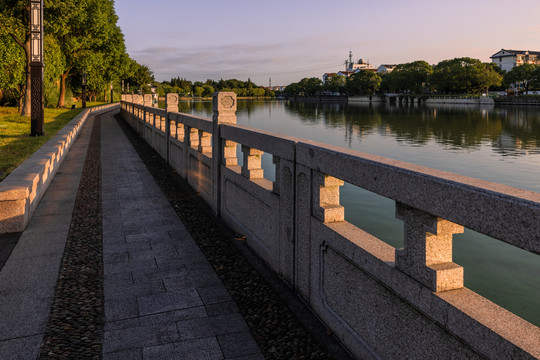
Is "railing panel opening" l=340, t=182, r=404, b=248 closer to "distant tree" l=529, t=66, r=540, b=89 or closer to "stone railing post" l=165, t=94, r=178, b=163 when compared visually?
"stone railing post" l=165, t=94, r=178, b=163

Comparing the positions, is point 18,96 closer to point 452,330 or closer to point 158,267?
point 158,267

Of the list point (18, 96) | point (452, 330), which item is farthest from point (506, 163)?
point (18, 96)

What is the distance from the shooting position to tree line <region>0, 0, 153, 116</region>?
26578mm

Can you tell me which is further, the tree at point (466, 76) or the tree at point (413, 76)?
the tree at point (413, 76)

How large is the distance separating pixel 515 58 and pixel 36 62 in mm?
175234

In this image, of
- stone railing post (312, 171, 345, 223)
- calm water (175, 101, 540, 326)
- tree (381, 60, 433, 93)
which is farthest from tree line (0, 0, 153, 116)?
tree (381, 60, 433, 93)

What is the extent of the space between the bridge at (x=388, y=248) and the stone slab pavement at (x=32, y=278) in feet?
6.29

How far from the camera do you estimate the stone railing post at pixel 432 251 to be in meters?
2.66

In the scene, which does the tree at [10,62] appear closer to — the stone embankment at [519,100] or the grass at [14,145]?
the grass at [14,145]

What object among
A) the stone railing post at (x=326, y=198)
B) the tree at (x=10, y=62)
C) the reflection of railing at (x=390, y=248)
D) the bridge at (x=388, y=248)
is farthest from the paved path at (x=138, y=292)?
the tree at (x=10, y=62)

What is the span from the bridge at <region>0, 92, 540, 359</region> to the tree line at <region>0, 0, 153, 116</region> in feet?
83.7

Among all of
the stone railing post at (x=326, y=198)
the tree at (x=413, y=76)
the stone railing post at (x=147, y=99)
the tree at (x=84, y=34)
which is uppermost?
the tree at (x=413, y=76)

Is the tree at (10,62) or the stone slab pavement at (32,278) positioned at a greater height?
the tree at (10,62)

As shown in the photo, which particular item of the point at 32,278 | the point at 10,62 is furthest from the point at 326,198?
the point at 10,62
